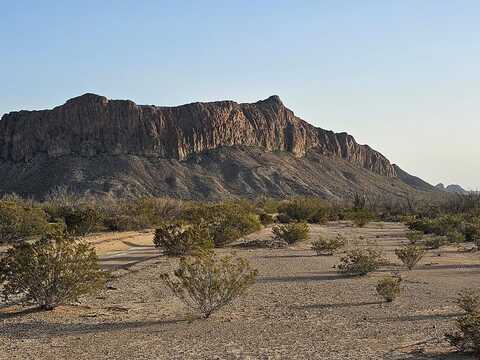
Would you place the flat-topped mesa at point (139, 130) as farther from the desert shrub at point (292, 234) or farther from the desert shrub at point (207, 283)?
the desert shrub at point (207, 283)

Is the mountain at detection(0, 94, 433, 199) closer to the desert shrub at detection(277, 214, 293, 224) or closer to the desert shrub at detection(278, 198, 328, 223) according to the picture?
the desert shrub at detection(278, 198, 328, 223)

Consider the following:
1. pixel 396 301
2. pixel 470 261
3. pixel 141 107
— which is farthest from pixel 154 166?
pixel 396 301

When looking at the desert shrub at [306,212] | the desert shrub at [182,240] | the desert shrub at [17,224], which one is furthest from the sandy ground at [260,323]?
the desert shrub at [306,212]

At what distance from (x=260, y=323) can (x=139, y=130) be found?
361ft

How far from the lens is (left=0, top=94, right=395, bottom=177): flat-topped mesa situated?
381 ft

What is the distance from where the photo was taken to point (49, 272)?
12359 millimetres

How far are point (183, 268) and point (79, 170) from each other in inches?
3613

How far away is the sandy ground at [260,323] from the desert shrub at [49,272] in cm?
36

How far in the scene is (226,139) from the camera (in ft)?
418

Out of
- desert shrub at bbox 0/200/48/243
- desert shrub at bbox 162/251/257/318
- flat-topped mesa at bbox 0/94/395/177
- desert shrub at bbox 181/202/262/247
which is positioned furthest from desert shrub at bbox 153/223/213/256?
flat-topped mesa at bbox 0/94/395/177

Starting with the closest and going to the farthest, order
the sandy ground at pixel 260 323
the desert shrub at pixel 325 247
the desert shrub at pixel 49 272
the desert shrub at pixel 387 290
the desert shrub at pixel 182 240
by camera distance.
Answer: the sandy ground at pixel 260 323 < the desert shrub at pixel 49 272 < the desert shrub at pixel 387 290 < the desert shrub at pixel 182 240 < the desert shrub at pixel 325 247

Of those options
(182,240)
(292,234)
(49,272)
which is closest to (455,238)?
(292,234)

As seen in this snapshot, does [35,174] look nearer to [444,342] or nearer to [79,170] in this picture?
[79,170]

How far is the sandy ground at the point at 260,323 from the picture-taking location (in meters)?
9.45
